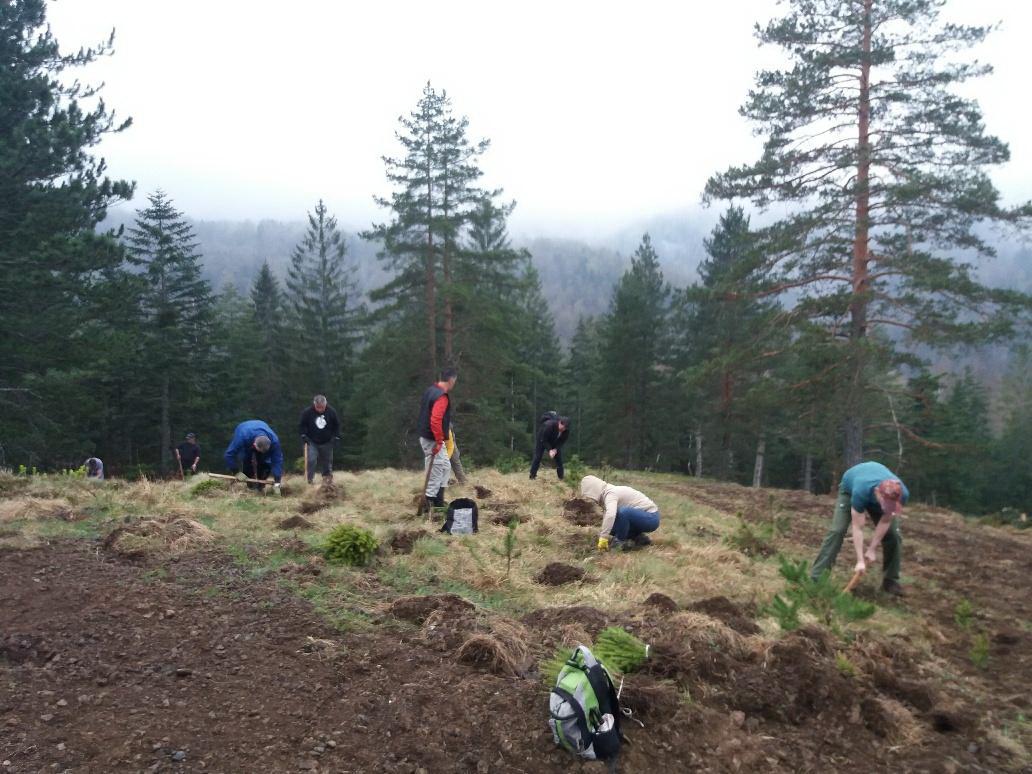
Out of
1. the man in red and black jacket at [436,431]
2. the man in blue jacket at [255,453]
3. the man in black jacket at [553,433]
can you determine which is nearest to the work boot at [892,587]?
the man in red and black jacket at [436,431]

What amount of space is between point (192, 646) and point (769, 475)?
3920 cm

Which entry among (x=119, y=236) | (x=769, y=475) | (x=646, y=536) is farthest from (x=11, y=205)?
(x=769, y=475)

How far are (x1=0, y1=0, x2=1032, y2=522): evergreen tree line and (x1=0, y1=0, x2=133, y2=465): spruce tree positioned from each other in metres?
0.05

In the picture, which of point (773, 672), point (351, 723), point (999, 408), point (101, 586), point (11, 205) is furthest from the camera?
point (999, 408)

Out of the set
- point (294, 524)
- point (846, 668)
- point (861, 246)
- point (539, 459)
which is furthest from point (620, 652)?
point (861, 246)

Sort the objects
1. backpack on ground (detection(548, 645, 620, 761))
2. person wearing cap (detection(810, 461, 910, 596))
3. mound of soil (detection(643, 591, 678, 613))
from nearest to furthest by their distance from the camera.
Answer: backpack on ground (detection(548, 645, 620, 761)) → mound of soil (detection(643, 591, 678, 613)) → person wearing cap (detection(810, 461, 910, 596))

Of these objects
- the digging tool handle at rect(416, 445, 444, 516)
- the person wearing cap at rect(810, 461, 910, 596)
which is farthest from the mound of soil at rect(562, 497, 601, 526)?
the person wearing cap at rect(810, 461, 910, 596)

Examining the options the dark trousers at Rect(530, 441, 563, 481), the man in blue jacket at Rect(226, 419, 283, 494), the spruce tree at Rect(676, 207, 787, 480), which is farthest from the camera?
the spruce tree at Rect(676, 207, 787, 480)

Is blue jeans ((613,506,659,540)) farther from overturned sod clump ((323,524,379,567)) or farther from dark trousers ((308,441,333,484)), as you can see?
dark trousers ((308,441,333,484))

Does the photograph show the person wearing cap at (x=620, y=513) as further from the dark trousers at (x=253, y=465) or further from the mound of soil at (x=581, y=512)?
the dark trousers at (x=253, y=465)

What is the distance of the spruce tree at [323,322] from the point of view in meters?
34.8

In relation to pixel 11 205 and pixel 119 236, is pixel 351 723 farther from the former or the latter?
pixel 11 205

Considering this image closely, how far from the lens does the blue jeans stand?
711cm

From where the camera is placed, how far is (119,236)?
14.8 m
